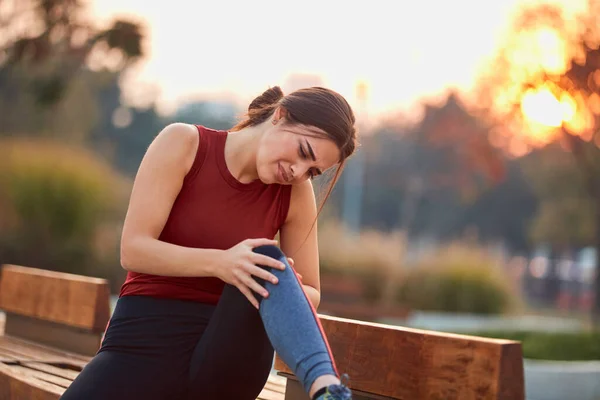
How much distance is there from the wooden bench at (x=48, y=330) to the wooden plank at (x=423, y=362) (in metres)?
0.62

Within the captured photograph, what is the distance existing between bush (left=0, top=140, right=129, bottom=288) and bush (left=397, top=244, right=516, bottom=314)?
496cm

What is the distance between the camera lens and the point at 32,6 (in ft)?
53.9

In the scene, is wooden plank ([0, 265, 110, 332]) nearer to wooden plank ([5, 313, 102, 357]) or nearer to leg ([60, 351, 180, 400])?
wooden plank ([5, 313, 102, 357])

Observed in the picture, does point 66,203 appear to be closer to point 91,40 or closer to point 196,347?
point 91,40

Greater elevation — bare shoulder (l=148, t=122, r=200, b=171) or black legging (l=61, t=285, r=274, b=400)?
bare shoulder (l=148, t=122, r=200, b=171)

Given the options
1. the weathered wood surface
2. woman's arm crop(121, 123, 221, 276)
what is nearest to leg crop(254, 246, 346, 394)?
woman's arm crop(121, 123, 221, 276)

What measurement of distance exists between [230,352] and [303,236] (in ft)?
1.99

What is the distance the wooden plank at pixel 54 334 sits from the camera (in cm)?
412

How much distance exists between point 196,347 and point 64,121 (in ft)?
79.4

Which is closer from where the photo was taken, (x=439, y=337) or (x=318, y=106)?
(x=439, y=337)

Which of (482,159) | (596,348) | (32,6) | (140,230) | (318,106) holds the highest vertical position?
(32,6)

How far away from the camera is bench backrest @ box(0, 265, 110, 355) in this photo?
3.94 m

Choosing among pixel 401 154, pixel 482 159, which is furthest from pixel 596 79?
pixel 401 154

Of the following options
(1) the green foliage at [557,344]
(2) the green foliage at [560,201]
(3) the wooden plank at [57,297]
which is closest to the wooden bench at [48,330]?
(3) the wooden plank at [57,297]
